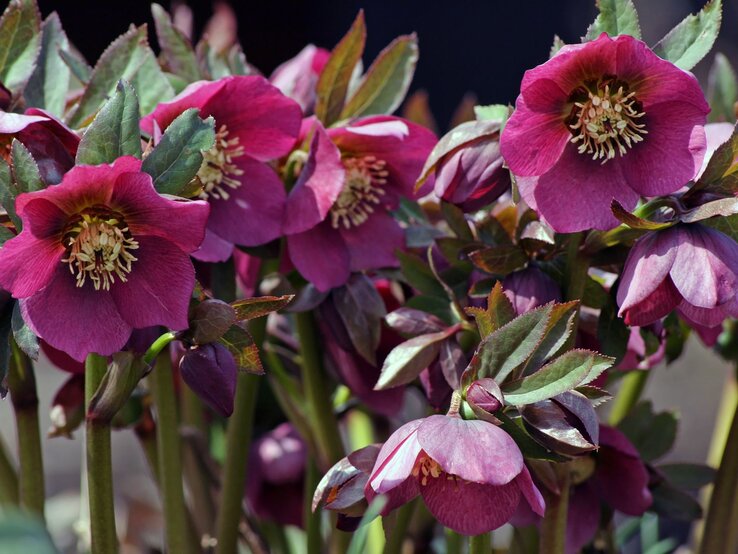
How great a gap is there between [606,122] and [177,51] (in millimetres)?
283

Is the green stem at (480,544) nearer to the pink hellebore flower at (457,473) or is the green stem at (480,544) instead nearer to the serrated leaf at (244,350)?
the pink hellebore flower at (457,473)

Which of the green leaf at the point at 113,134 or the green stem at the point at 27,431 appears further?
the green stem at the point at 27,431

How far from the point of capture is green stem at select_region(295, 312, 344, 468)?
733 millimetres

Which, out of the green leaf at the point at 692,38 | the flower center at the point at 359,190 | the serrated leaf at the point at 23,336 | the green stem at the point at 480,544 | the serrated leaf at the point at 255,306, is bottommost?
the green stem at the point at 480,544

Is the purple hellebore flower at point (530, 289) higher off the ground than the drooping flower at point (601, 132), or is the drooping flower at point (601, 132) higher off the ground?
the drooping flower at point (601, 132)

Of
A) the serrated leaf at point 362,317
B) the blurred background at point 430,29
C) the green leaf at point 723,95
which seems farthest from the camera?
the blurred background at point 430,29

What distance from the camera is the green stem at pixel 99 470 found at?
1.77ft

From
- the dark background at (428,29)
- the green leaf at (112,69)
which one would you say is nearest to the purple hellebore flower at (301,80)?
the green leaf at (112,69)

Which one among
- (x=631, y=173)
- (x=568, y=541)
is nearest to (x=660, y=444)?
(x=568, y=541)

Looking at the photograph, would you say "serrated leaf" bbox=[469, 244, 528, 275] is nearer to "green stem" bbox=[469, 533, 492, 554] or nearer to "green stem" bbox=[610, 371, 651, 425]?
"green stem" bbox=[469, 533, 492, 554]

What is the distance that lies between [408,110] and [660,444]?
35cm

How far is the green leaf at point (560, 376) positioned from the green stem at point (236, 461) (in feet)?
0.80

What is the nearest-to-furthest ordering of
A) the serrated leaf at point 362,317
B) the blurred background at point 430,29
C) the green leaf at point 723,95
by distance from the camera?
the serrated leaf at point 362,317, the green leaf at point 723,95, the blurred background at point 430,29

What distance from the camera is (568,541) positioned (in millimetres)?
690
